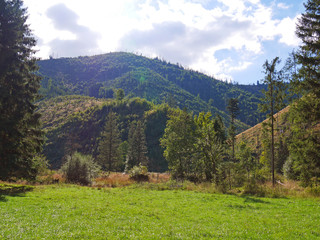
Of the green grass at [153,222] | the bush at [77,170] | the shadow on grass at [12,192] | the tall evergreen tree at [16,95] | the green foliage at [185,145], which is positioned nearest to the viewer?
the green grass at [153,222]

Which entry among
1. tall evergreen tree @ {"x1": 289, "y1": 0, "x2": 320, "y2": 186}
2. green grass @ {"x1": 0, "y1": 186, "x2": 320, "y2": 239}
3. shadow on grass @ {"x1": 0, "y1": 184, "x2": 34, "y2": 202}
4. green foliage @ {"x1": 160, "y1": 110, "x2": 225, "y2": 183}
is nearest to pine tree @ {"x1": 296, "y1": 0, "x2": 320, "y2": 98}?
tall evergreen tree @ {"x1": 289, "y1": 0, "x2": 320, "y2": 186}

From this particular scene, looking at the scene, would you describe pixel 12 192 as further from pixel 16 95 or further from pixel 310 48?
pixel 310 48

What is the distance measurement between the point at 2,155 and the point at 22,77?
7714 mm

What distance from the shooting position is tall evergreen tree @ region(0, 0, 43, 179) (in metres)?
18.4

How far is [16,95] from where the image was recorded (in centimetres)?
1995

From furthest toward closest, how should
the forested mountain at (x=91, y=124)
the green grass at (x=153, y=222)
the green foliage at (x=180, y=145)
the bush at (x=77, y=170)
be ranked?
the forested mountain at (x=91, y=124) < the green foliage at (x=180, y=145) < the bush at (x=77, y=170) < the green grass at (x=153, y=222)

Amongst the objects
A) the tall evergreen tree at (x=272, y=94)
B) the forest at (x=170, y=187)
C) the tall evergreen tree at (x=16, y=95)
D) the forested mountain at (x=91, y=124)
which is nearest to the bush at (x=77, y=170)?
the forest at (x=170, y=187)

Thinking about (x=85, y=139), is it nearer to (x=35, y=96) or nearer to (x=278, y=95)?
(x=35, y=96)

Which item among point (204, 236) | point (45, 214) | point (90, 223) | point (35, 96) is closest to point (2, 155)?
point (35, 96)

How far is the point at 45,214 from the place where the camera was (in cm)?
1076

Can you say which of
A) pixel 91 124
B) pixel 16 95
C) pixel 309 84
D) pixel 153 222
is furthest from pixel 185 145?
pixel 91 124

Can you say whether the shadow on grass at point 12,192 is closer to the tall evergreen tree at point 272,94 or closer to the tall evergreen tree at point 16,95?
the tall evergreen tree at point 16,95

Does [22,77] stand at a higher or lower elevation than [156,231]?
higher

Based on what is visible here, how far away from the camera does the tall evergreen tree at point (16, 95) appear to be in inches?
723
